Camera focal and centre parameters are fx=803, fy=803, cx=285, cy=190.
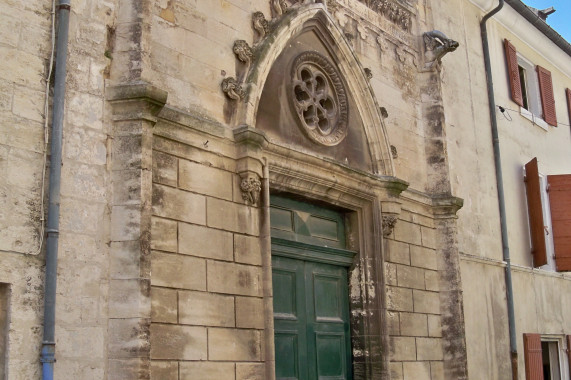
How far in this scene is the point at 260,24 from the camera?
7.55 m

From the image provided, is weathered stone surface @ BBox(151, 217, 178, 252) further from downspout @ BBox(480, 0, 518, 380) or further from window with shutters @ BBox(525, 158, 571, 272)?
window with shutters @ BBox(525, 158, 571, 272)

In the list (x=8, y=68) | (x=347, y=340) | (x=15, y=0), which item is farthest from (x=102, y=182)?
(x=347, y=340)

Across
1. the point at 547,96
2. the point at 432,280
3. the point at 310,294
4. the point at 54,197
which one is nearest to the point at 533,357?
the point at 432,280

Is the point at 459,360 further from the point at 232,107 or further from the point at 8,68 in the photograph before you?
the point at 8,68

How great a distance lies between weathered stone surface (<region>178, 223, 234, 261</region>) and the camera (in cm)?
622

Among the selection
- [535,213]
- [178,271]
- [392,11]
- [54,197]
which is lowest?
[178,271]

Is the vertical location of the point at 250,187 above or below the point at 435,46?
below

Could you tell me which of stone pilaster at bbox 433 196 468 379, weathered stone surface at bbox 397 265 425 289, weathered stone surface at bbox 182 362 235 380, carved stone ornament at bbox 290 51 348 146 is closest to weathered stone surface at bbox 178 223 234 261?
weathered stone surface at bbox 182 362 235 380

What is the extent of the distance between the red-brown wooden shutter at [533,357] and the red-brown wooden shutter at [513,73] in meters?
3.95

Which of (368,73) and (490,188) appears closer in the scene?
(368,73)

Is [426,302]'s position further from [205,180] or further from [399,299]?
[205,180]

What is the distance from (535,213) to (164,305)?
8099 millimetres

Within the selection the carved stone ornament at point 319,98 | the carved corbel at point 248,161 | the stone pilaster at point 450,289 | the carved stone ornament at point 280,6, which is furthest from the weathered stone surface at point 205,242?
the stone pilaster at point 450,289

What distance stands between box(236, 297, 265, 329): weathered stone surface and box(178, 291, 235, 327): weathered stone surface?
0.27 ft
